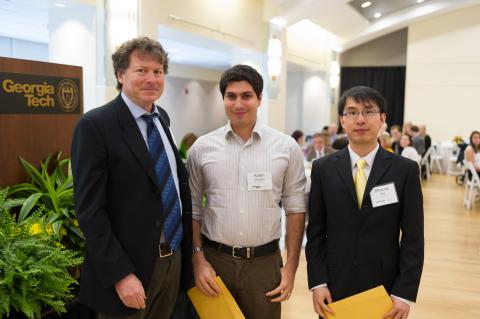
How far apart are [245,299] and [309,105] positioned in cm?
1205

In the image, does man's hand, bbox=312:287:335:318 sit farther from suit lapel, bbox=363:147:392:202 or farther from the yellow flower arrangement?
the yellow flower arrangement

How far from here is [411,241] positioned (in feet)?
5.75

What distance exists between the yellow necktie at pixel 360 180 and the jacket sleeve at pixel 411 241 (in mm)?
153

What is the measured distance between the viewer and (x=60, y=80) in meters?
2.50

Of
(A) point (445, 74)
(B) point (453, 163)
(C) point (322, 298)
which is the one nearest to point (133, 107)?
(C) point (322, 298)

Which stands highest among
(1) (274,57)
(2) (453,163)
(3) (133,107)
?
(1) (274,57)

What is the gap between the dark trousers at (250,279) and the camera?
75.7 inches

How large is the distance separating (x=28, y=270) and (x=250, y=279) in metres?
0.85

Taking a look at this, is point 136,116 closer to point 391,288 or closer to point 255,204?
point 255,204

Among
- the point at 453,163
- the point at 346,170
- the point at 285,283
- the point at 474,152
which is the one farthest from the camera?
the point at 453,163

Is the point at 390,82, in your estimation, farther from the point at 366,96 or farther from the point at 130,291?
the point at 130,291

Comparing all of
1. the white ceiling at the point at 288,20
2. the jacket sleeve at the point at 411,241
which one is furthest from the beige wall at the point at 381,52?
the jacket sleeve at the point at 411,241

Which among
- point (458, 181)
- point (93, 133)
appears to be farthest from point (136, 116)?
point (458, 181)

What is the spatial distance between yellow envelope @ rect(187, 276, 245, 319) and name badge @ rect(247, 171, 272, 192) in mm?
392
